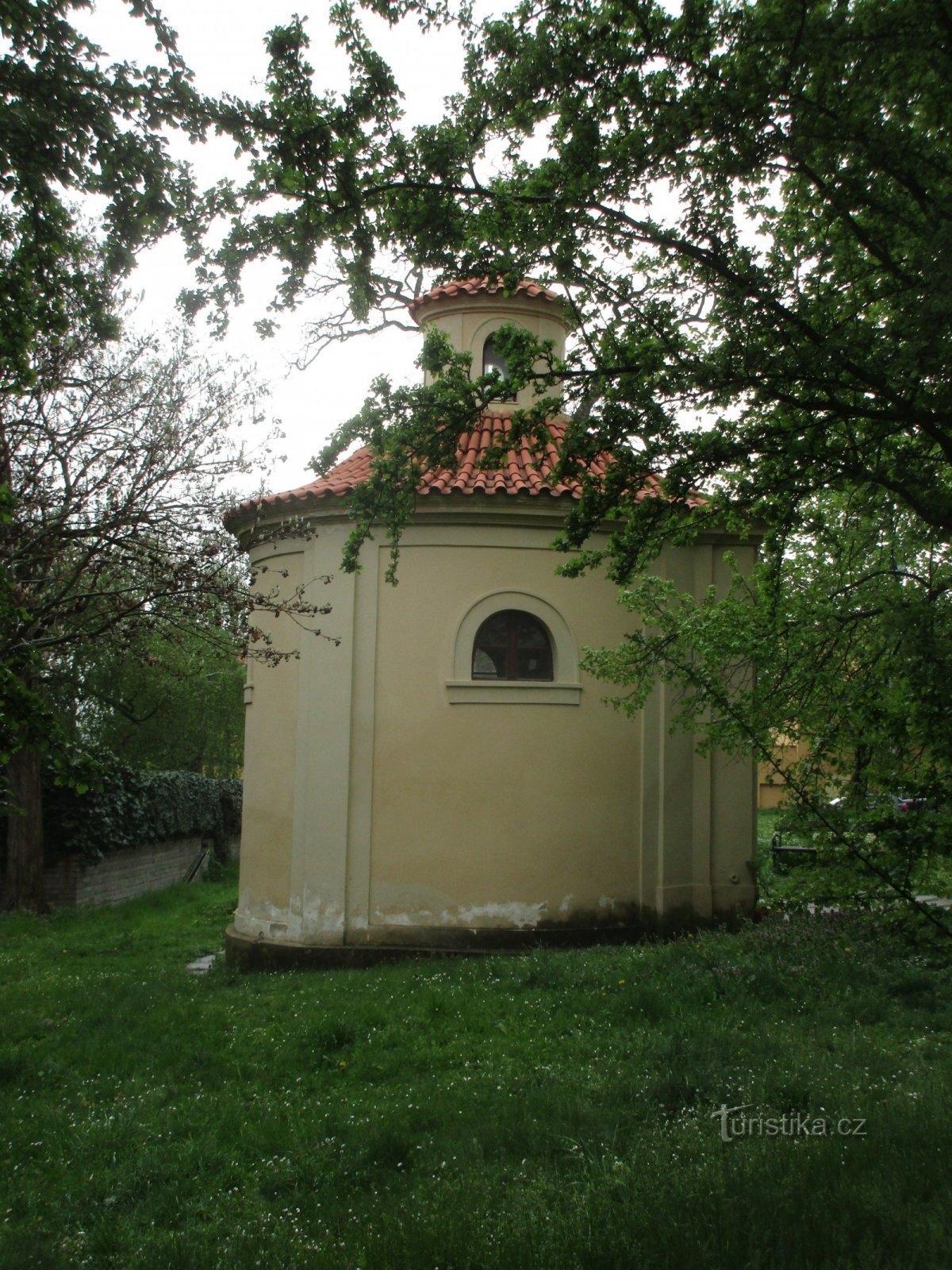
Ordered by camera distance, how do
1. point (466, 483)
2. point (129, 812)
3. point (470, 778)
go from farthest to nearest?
point (129, 812)
point (466, 483)
point (470, 778)

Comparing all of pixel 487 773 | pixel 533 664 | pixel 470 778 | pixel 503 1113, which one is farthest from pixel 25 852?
pixel 503 1113

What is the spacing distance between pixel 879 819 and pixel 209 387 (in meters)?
12.7

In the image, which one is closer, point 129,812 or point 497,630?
point 497,630

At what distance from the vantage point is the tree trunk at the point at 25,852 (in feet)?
54.9

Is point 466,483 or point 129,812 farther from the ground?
point 466,483

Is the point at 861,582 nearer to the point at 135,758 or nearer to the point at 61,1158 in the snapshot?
the point at 61,1158

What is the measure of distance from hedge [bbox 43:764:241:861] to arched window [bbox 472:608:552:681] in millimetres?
6437

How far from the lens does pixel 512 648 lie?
12.1 m

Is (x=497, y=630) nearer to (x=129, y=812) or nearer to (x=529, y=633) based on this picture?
(x=529, y=633)

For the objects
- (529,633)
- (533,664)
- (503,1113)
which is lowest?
(503,1113)

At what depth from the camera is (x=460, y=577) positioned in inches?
471

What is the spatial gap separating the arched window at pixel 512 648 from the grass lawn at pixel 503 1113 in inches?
127

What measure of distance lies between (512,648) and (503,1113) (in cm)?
642

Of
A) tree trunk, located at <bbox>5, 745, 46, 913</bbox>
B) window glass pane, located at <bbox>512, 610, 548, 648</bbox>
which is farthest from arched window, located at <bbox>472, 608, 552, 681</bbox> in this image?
tree trunk, located at <bbox>5, 745, 46, 913</bbox>
